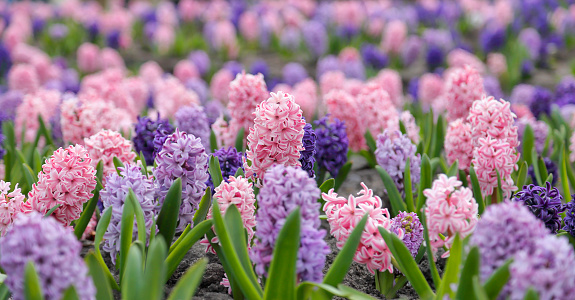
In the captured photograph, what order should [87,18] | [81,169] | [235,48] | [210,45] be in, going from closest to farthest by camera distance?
1. [81,169]
2. [235,48]
3. [210,45]
4. [87,18]

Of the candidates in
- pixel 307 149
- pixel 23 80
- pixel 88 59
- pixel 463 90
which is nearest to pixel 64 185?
pixel 307 149

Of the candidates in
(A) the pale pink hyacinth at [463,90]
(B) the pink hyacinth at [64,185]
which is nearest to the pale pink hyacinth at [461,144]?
(A) the pale pink hyacinth at [463,90]

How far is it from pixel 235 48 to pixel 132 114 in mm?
4520

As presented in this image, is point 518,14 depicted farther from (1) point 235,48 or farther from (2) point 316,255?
(2) point 316,255

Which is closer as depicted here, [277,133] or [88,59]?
[277,133]

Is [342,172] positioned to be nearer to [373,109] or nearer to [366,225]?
[373,109]

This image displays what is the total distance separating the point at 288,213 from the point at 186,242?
0.53 metres

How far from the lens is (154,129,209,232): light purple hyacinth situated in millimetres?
2158

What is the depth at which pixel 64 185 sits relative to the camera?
220cm

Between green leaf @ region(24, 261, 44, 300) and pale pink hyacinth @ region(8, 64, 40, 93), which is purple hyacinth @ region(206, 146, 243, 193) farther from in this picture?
pale pink hyacinth @ region(8, 64, 40, 93)

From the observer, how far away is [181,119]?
3.11 metres

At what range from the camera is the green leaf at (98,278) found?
1720mm

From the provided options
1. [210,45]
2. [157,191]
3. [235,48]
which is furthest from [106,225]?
[210,45]

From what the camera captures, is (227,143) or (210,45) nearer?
(227,143)
